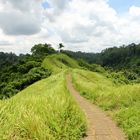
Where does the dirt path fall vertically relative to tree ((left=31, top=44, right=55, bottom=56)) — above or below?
below

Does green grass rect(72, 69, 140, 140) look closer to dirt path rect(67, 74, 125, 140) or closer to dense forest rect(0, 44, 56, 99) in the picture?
dirt path rect(67, 74, 125, 140)

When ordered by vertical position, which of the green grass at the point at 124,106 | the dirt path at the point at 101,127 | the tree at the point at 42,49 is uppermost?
the tree at the point at 42,49

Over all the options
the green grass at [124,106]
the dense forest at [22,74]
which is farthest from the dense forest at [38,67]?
the green grass at [124,106]

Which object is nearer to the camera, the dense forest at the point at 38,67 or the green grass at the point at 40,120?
the green grass at the point at 40,120

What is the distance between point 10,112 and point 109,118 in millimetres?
6544

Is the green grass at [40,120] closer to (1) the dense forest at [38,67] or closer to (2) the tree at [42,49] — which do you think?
(1) the dense forest at [38,67]

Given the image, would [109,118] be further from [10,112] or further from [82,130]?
[10,112]

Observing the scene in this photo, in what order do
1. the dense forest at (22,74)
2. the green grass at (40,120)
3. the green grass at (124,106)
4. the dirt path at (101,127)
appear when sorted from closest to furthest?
the green grass at (40,120) < the dirt path at (101,127) < the green grass at (124,106) < the dense forest at (22,74)

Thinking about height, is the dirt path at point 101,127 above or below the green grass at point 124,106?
below

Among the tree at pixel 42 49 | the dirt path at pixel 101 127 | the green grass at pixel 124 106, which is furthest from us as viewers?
the tree at pixel 42 49

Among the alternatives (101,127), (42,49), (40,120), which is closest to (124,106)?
(101,127)

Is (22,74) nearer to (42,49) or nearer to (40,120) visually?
(42,49)

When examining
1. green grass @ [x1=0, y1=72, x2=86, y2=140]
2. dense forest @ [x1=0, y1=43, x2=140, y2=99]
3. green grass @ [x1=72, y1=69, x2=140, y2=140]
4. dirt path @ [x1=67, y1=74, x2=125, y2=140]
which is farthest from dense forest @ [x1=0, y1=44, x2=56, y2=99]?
green grass @ [x1=0, y1=72, x2=86, y2=140]

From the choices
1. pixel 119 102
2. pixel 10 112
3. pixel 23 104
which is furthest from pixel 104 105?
pixel 10 112
